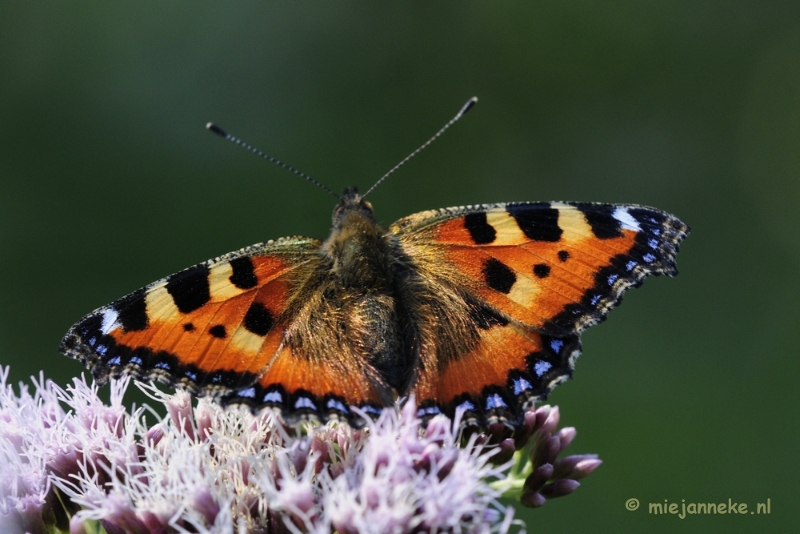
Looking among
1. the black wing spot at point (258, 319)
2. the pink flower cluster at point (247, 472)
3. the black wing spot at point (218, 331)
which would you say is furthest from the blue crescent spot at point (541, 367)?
the black wing spot at point (218, 331)

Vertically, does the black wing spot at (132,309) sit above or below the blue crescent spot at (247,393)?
above

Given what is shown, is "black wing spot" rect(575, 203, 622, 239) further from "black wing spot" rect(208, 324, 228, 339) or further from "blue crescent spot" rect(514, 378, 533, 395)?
"black wing spot" rect(208, 324, 228, 339)

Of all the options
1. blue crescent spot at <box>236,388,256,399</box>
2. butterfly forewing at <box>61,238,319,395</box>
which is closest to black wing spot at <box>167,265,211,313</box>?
butterfly forewing at <box>61,238,319,395</box>

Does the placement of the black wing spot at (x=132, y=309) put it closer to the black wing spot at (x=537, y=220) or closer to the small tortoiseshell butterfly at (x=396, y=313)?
the small tortoiseshell butterfly at (x=396, y=313)

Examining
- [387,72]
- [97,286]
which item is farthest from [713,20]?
[97,286]

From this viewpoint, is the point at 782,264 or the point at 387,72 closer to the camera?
the point at 782,264

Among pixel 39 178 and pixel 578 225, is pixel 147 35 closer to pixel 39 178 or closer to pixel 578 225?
pixel 39 178
